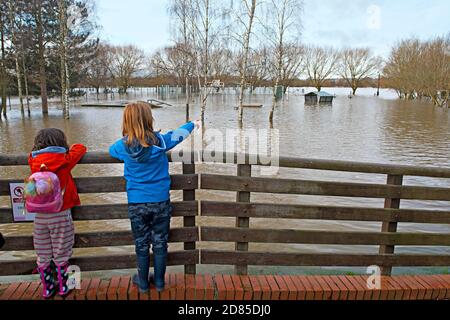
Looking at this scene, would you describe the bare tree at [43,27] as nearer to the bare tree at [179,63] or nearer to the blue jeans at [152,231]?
the bare tree at [179,63]

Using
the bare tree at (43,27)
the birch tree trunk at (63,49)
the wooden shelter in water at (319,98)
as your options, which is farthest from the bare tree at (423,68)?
the bare tree at (43,27)

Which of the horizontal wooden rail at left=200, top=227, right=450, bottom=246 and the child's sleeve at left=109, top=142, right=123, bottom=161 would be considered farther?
the horizontal wooden rail at left=200, top=227, right=450, bottom=246

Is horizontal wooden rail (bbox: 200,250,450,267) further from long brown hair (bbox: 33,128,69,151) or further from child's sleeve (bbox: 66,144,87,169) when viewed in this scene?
long brown hair (bbox: 33,128,69,151)

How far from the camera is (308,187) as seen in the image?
2852mm

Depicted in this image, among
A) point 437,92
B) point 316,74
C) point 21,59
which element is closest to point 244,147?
point 21,59

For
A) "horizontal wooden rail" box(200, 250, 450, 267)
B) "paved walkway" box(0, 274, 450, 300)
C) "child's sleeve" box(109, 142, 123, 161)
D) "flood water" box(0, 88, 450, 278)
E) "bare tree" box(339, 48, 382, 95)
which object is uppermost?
"bare tree" box(339, 48, 382, 95)

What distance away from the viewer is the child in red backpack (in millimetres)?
2381

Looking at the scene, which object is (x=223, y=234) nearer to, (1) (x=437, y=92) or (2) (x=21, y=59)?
(2) (x=21, y=59)

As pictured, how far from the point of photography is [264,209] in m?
2.88

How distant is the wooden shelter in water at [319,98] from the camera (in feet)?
151

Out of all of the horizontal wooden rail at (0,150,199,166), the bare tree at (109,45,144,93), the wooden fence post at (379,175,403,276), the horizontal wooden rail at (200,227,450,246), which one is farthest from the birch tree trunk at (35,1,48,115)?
the bare tree at (109,45,144,93)

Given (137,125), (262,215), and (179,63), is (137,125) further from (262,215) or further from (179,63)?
(179,63)

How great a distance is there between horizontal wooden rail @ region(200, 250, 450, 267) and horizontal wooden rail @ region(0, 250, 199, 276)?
0.16m

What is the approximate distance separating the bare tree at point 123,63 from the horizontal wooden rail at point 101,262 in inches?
2963
